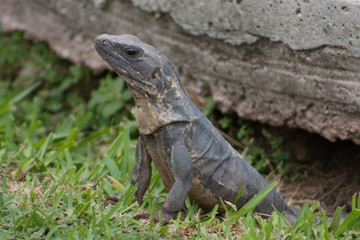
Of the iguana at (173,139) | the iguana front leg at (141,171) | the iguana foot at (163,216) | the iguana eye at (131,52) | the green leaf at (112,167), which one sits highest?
the iguana eye at (131,52)

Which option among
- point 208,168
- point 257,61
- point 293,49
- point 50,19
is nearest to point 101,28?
point 50,19

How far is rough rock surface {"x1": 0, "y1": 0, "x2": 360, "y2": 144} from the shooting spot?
13.5 ft

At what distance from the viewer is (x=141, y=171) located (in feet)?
12.2

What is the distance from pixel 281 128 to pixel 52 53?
12.5 ft

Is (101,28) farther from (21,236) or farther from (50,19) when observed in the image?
(21,236)

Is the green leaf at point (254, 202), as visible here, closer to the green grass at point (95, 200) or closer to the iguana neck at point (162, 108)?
Answer: the green grass at point (95, 200)

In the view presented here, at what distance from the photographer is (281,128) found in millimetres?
5148

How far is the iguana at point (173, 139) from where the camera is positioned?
11.0 ft

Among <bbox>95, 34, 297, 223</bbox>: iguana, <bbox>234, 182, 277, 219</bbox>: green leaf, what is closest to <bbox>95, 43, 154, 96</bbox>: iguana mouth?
<bbox>95, 34, 297, 223</bbox>: iguana

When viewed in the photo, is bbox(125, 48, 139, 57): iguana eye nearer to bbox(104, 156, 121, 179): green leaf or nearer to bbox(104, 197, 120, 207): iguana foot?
bbox(104, 197, 120, 207): iguana foot

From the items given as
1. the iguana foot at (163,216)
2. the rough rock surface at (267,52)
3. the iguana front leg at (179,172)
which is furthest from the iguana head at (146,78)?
the rough rock surface at (267,52)

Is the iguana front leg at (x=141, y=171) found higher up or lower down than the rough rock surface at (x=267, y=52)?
lower down

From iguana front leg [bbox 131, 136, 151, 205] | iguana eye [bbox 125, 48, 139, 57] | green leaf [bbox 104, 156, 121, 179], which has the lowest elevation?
green leaf [bbox 104, 156, 121, 179]

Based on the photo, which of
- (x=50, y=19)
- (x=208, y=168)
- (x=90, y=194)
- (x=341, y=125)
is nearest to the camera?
(x=208, y=168)
